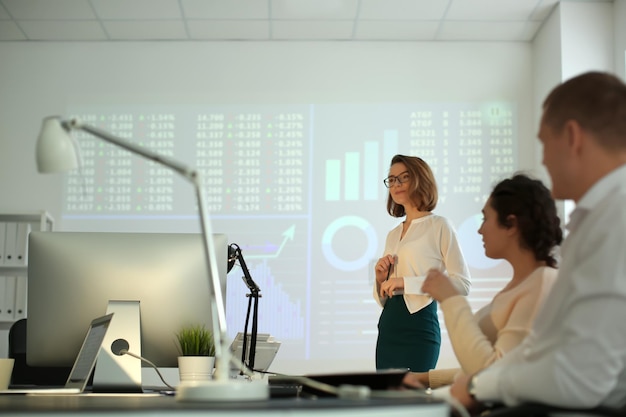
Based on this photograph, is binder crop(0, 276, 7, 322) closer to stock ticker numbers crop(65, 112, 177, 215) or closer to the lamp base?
stock ticker numbers crop(65, 112, 177, 215)

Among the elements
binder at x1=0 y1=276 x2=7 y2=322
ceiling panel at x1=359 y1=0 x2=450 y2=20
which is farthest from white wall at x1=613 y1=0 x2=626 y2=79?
binder at x1=0 y1=276 x2=7 y2=322

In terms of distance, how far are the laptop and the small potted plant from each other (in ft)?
0.77

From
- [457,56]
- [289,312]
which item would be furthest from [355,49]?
[289,312]

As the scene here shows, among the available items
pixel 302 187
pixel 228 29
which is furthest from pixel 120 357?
pixel 228 29

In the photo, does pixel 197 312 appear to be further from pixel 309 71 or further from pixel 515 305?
pixel 309 71

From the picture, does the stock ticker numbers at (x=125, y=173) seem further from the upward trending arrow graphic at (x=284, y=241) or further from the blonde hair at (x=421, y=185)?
the blonde hair at (x=421, y=185)

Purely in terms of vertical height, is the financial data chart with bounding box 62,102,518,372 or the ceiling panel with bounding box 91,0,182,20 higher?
the ceiling panel with bounding box 91,0,182,20

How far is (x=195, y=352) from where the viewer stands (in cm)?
232

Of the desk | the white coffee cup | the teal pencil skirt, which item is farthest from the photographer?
the teal pencil skirt

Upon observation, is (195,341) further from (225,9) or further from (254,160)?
(225,9)

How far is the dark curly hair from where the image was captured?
6.86ft

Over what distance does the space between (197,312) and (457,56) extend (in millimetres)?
3701

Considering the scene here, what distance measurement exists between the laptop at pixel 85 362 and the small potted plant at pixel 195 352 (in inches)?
9.2

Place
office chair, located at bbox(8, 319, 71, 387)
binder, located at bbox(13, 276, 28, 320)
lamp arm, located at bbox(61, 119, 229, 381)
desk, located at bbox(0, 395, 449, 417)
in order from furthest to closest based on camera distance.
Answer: binder, located at bbox(13, 276, 28, 320) < office chair, located at bbox(8, 319, 71, 387) < lamp arm, located at bbox(61, 119, 229, 381) < desk, located at bbox(0, 395, 449, 417)
